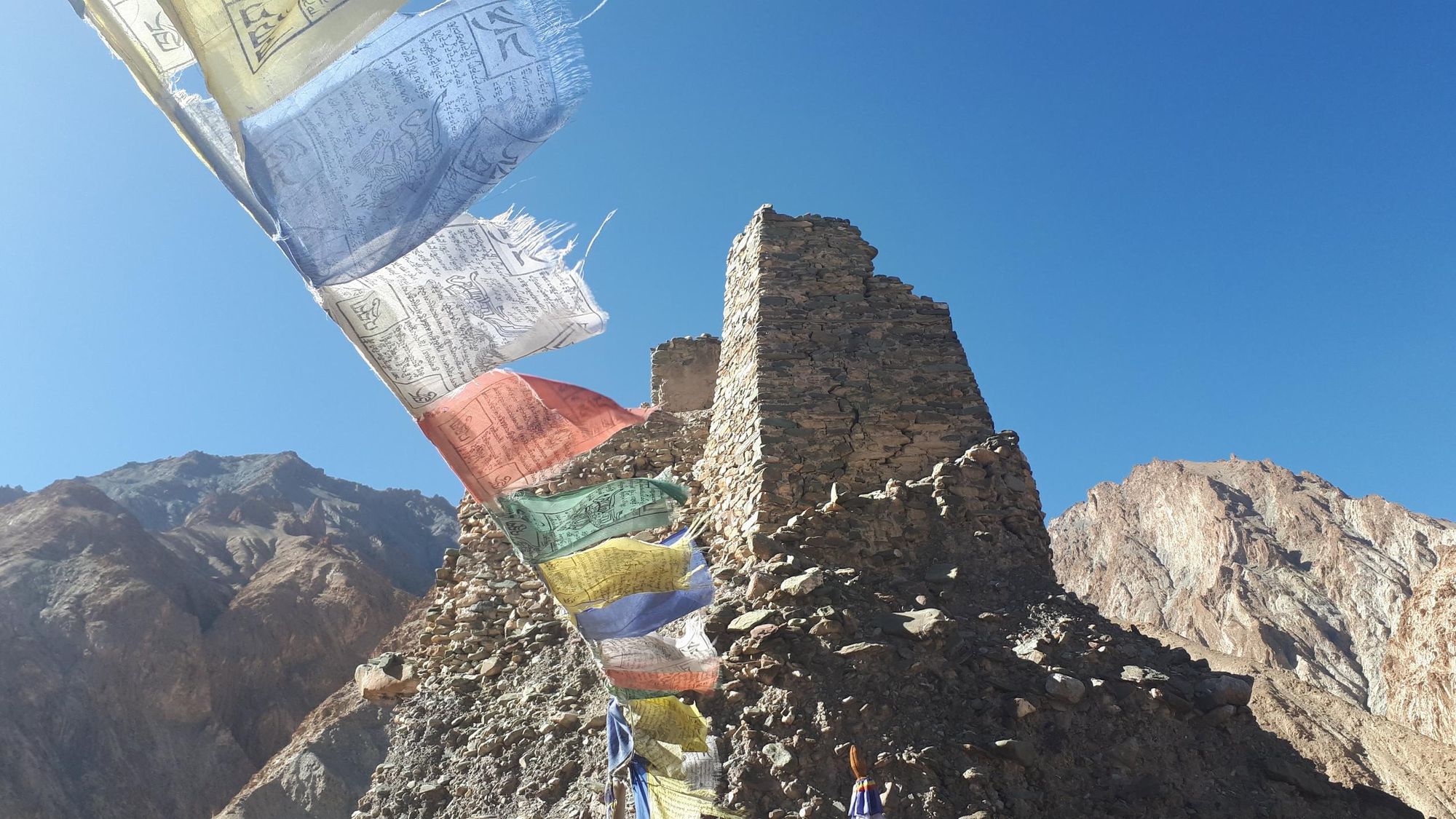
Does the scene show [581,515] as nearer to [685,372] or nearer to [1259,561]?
[685,372]

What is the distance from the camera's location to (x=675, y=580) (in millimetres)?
3838

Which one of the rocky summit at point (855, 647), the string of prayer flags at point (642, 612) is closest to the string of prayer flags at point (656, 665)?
the string of prayer flags at point (642, 612)

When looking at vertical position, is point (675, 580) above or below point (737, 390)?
below

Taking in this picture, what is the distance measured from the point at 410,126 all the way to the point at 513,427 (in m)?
1.13

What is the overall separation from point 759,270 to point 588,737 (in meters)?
4.33

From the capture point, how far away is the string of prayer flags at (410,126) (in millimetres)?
2840

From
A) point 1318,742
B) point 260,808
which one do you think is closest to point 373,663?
point 260,808

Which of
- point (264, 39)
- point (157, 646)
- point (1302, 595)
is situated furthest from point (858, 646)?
point (1302, 595)

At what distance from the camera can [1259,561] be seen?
40344mm

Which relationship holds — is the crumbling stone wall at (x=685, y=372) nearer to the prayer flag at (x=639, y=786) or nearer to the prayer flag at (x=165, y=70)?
the prayer flag at (x=639, y=786)

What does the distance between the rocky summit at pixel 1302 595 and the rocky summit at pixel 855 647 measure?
1191cm

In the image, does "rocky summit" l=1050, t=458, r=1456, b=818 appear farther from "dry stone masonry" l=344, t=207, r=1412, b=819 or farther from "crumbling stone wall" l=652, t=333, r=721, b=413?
"dry stone masonry" l=344, t=207, r=1412, b=819

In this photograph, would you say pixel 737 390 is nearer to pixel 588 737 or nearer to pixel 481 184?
pixel 588 737

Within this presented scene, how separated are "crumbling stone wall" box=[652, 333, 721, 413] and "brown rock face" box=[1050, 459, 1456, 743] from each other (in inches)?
924
